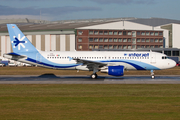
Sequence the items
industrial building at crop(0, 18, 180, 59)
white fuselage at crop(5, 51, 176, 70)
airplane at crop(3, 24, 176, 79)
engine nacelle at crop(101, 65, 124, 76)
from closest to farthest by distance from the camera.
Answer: engine nacelle at crop(101, 65, 124, 76)
airplane at crop(3, 24, 176, 79)
white fuselage at crop(5, 51, 176, 70)
industrial building at crop(0, 18, 180, 59)

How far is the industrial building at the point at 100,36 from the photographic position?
329 ft

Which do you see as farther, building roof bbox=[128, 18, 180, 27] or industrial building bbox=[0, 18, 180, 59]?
building roof bbox=[128, 18, 180, 27]

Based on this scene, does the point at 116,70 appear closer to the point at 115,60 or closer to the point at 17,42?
the point at 115,60

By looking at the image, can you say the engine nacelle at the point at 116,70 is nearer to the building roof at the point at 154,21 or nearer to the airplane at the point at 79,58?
the airplane at the point at 79,58

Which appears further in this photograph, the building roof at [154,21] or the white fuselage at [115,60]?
the building roof at [154,21]

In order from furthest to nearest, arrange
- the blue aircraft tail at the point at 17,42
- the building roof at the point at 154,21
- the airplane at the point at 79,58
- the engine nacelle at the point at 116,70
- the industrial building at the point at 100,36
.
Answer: the building roof at the point at 154,21 → the industrial building at the point at 100,36 → the blue aircraft tail at the point at 17,42 → the airplane at the point at 79,58 → the engine nacelle at the point at 116,70

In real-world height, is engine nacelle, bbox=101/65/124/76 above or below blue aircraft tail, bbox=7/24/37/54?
below

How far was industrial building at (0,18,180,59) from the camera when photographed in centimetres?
10019
